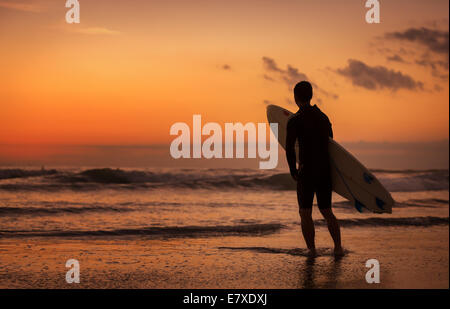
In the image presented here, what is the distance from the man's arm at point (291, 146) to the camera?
15.9 ft

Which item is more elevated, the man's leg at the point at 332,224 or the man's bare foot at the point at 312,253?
the man's leg at the point at 332,224

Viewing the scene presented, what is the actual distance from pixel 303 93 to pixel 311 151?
565 millimetres

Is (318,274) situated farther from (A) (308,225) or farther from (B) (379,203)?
Result: (B) (379,203)

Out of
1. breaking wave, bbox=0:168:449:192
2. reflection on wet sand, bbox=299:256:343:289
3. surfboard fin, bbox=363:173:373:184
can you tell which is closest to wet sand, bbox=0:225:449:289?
reflection on wet sand, bbox=299:256:343:289

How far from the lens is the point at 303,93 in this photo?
4.93 m

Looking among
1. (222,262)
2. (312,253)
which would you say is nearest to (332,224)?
(312,253)

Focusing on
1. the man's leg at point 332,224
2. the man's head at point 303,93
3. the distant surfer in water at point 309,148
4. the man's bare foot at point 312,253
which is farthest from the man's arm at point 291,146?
the man's bare foot at point 312,253

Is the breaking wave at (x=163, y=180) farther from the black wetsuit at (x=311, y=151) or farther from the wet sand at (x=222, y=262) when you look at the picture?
the black wetsuit at (x=311, y=151)

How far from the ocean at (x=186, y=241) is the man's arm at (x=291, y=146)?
873 mm

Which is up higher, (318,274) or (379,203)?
(379,203)

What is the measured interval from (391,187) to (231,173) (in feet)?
21.2

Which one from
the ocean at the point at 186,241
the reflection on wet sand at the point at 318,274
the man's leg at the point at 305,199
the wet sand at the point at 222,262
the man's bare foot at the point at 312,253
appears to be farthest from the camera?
the man's bare foot at the point at 312,253

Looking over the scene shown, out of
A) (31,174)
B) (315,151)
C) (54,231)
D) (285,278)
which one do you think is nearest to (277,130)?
(315,151)

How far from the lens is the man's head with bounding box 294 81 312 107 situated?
492 cm
